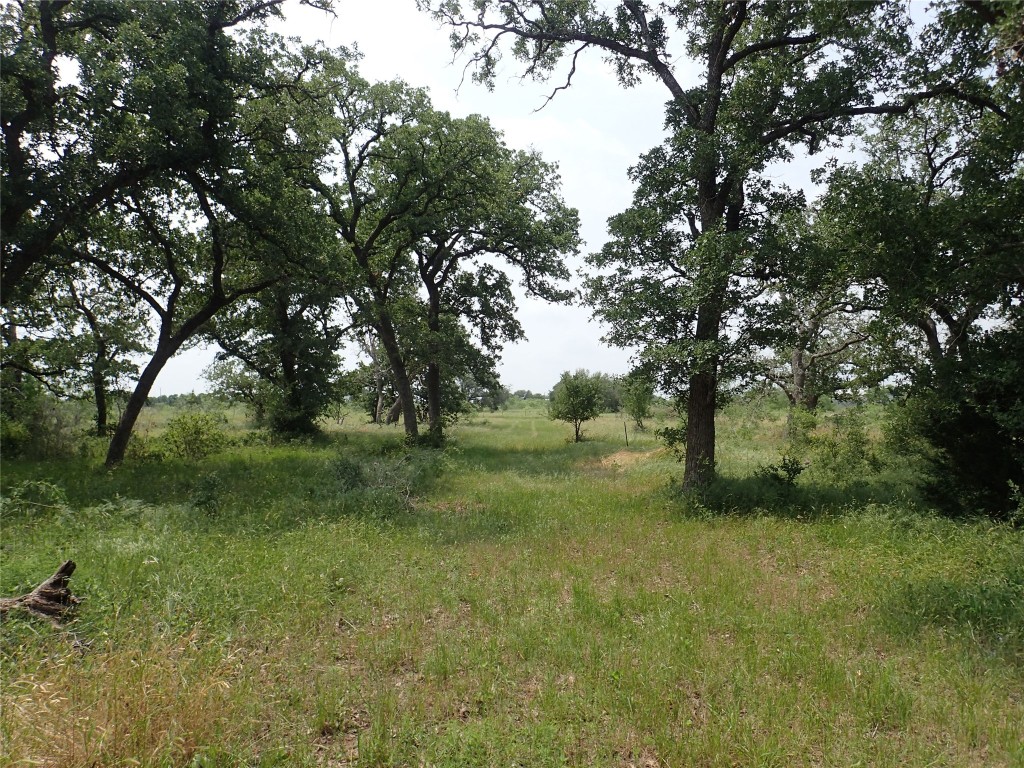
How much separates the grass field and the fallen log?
0.76 feet

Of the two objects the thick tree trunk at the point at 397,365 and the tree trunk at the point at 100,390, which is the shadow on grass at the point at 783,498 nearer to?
the thick tree trunk at the point at 397,365

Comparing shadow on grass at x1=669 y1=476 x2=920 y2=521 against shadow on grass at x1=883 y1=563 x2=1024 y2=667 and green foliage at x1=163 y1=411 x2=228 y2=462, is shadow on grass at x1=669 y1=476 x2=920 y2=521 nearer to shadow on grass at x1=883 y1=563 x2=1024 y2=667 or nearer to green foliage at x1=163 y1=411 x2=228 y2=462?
shadow on grass at x1=883 y1=563 x2=1024 y2=667

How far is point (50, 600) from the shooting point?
190 inches

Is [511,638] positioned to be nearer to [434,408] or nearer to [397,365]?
[397,365]

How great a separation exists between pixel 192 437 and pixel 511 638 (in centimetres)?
1744

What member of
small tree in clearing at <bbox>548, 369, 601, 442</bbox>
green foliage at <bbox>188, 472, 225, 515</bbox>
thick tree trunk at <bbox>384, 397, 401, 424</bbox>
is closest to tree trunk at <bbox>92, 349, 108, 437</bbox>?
green foliage at <bbox>188, 472, 225, 515</bbox>

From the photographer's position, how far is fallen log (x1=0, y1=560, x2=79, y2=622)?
4.64m

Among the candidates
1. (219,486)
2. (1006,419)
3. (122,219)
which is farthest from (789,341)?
(122,219)

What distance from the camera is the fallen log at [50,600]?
15.2 ft

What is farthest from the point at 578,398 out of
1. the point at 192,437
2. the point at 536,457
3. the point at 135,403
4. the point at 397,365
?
the point at 135,403

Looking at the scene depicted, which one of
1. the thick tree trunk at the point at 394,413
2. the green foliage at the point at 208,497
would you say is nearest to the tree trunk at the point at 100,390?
the green foliage at the point at 208,497

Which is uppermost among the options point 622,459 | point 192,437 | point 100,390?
point 100,390

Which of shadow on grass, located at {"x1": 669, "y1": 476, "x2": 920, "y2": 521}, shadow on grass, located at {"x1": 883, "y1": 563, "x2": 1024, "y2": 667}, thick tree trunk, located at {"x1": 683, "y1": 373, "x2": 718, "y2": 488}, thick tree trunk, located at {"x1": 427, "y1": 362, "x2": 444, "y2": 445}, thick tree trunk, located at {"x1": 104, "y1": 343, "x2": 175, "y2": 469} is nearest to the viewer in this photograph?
shadow on grass, located at {"x1": 883, "y1": 563, "x2": 1024, "y2": 667}

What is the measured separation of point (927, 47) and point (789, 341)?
20.6ft
